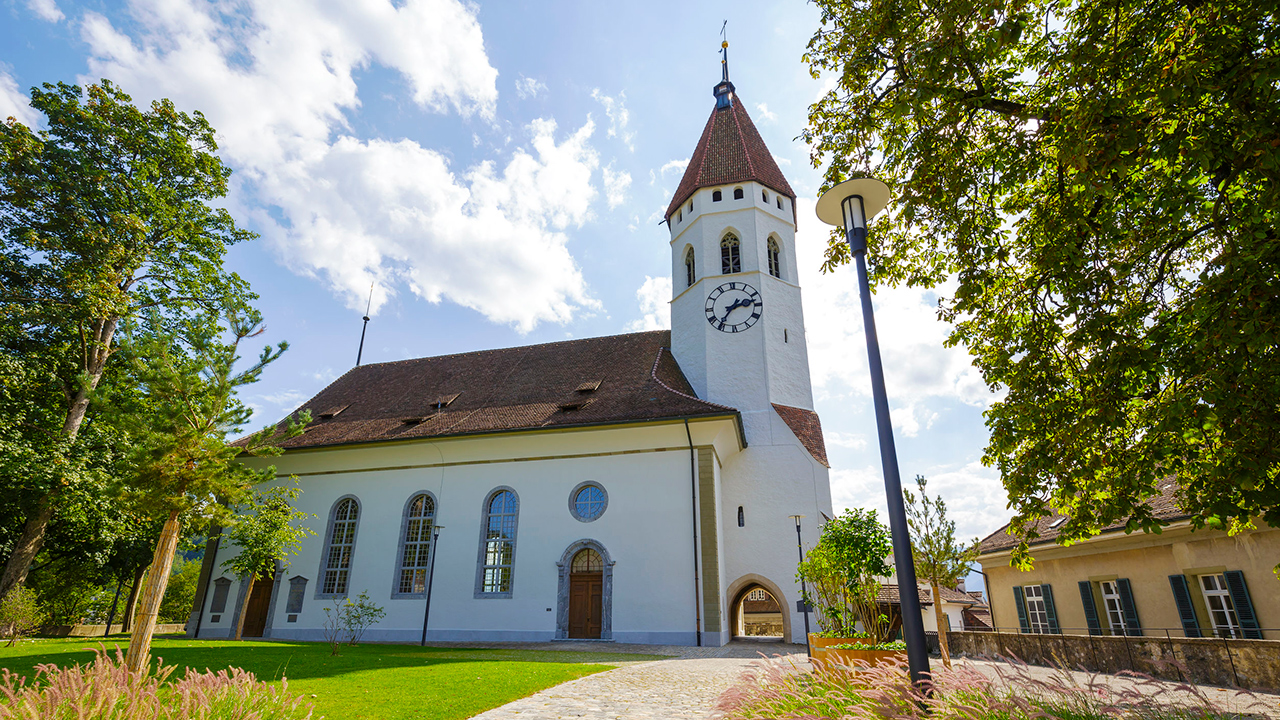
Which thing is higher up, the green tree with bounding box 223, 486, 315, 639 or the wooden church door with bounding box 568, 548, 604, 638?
the green tree with bounding box 223, 486, 315, 639

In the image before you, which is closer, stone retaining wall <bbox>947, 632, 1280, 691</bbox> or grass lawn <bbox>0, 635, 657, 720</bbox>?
grass lawn <bbox>0, 635, 657, 720</bbox>

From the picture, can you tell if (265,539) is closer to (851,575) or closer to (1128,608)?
(851,575)

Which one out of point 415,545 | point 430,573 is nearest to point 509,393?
point 415,545

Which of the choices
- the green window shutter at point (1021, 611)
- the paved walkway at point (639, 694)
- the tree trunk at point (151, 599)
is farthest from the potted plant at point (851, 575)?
the green window shutter at point (1021, 611)

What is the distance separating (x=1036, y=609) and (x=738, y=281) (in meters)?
15.3

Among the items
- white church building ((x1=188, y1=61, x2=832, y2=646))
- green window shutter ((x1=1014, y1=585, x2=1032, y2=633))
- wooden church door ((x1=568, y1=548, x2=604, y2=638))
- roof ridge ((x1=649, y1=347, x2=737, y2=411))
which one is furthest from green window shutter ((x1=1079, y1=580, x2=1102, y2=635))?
wooden church door ((x1=568, y1=548, x2=604, y2=638))

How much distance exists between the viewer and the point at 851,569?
34.1ft

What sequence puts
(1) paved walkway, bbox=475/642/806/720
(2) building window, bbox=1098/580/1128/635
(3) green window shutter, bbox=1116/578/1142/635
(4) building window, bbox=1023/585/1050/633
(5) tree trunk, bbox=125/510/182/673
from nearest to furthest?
(1) paved walkway, bbox=475/642/806/720, (5) tree trunk, bbox=125/510/182/673, (3) green window shutter, bbox=1116/578/1142/635, (2) building window, bbox=1098/580/1128/635, (4) building window, bbox=1023/585/1050/633

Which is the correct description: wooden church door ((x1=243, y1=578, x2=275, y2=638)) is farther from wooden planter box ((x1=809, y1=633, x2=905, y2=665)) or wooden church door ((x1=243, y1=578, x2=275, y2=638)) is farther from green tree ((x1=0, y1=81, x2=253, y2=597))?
wooden planter box ((x1=809, y1=633, x2=905, y2=665))

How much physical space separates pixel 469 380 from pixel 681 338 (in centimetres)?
965

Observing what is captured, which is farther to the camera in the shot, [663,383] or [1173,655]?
[663,383]

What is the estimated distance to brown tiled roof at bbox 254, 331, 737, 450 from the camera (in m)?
22.3

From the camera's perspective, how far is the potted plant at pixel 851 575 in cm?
948

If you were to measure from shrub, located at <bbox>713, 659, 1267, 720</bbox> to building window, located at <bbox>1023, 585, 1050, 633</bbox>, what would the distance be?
59.1 feet
